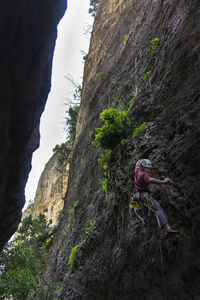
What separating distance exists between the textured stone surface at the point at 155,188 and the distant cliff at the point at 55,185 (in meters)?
11.1

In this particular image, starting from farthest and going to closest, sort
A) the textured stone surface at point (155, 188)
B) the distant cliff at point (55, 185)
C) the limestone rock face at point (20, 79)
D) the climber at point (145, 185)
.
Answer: the distant cliff at point (55, 185) < the climber at point (145, 185) < the limestone rock face at point (20, 79) < the textured stone surface at point (155, 188)

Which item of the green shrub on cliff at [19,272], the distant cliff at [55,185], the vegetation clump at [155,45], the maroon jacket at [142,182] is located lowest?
the green shrub on cliff at [19,272]

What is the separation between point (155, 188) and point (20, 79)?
337cm

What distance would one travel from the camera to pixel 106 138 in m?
7.33

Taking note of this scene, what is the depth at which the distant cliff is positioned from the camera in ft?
69.9

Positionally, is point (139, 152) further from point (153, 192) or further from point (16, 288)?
point (16, 288)

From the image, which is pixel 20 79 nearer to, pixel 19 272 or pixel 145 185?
pixel 145 185

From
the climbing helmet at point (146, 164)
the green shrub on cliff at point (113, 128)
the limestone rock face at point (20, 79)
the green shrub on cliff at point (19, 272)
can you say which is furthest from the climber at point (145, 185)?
the green shrub on cliff at point (19, 272)

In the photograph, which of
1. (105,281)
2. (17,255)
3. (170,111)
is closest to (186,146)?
(170,111)

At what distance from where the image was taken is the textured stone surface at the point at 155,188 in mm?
4332

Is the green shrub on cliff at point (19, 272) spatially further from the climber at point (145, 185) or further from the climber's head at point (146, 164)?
the climber's head at point (146, 164)

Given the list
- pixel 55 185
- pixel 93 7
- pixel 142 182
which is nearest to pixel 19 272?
pixel 142 182

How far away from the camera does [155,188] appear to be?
5.28m

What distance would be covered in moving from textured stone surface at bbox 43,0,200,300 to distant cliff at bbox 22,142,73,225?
1110 centimetres
